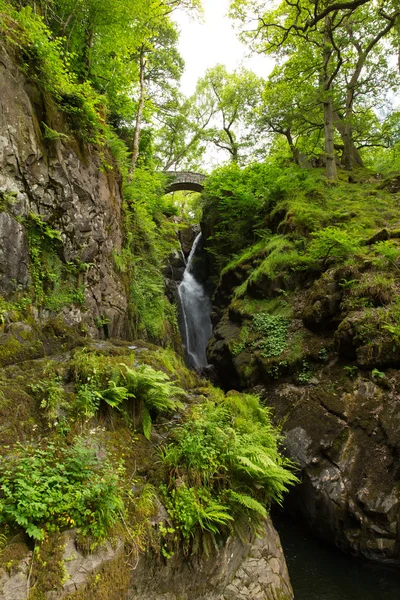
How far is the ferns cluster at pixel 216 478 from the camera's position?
3.70m

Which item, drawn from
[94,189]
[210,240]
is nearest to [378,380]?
[94,189]

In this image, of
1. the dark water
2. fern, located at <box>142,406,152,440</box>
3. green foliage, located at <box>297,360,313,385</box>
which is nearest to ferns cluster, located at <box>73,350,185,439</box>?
fern, located at <box>142,406,152,440</box>

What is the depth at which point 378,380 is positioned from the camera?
23.6 feet

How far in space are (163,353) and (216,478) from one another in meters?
3.44

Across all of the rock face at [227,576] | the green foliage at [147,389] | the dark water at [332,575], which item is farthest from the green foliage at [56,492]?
the dark water at [332,575]

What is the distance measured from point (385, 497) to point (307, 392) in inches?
98.2

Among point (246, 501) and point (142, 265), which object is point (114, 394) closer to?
point (246, 501)

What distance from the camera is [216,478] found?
4082mm

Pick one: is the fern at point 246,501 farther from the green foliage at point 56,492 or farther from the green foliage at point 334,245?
the green foliage at point 334,245

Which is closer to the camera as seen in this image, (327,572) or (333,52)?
(327,572)

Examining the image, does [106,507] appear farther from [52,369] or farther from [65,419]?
[52,369]

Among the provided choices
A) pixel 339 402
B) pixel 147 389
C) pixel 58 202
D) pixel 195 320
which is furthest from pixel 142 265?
pixel 339 402

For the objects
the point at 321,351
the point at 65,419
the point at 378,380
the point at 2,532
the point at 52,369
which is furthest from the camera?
the point at 321,351

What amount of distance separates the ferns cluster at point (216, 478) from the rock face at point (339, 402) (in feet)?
7.85
